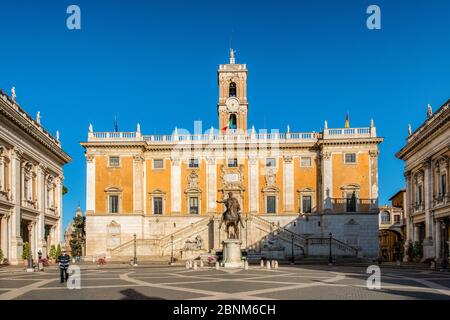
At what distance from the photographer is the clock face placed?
232 ft

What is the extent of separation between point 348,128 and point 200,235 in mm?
21454

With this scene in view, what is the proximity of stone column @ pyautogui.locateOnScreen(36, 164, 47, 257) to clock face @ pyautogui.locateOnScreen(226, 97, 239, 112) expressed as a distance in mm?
25876

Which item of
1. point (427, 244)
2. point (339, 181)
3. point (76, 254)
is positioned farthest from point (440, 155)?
point (76, 254)

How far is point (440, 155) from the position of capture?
46.2 meters

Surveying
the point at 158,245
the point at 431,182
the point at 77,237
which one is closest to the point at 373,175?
the point at 431,182

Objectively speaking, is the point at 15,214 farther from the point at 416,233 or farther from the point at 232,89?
the point at 416,233

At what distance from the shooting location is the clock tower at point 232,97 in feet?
231

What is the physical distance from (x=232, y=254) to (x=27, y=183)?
21.3m

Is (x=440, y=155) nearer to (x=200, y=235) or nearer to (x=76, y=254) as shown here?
(x=200, y=235)

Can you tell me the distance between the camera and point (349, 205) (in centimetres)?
6353

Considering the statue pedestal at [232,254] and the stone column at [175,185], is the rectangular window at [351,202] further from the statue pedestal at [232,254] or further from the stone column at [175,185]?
the statue pedestal at [232,254]
